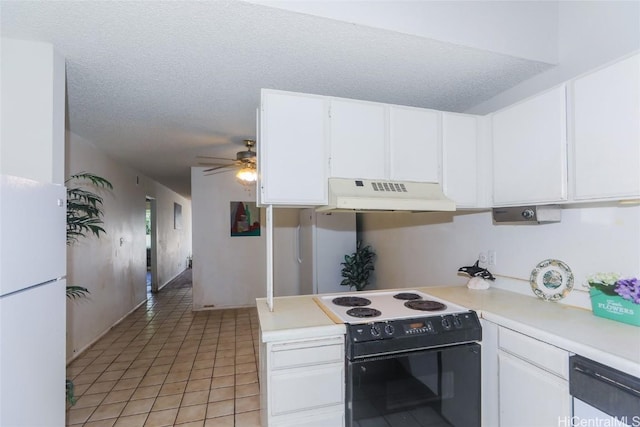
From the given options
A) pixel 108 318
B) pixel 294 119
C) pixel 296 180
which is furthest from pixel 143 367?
pixel 294 119

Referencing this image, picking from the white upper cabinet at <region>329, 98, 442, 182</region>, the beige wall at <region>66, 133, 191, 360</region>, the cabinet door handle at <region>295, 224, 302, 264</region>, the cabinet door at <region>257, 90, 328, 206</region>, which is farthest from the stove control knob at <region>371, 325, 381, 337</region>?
the cabinet door handle at <region>295, 224, 302, 264</region>

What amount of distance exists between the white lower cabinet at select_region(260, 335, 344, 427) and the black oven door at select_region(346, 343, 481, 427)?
0.25 feet

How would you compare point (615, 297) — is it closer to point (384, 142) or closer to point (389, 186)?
point (389, 186)

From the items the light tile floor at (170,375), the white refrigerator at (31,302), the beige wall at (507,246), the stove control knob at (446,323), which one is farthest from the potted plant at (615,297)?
the white refrigerator at (31,302)

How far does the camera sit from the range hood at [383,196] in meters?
1.81

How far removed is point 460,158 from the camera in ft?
7.28

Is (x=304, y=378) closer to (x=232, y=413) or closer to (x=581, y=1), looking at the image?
(x=232, y=413)

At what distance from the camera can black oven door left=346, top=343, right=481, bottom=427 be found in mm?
1583

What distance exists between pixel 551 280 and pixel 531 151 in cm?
86

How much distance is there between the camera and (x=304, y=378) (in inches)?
61.7

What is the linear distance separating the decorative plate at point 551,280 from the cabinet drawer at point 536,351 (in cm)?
55

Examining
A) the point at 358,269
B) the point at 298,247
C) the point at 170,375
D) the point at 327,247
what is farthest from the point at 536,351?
the point at 298,247

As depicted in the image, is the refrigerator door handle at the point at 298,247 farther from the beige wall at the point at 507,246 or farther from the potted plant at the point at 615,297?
the potted plant at the point at 615,297

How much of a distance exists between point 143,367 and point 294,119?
298 centimetres
